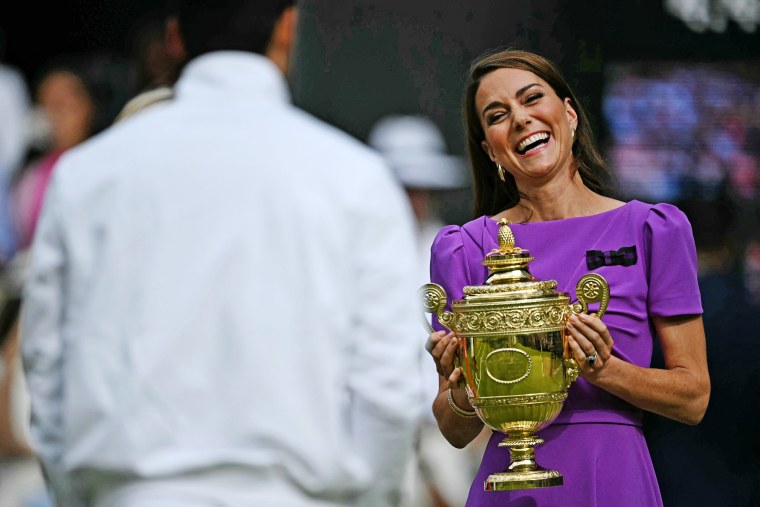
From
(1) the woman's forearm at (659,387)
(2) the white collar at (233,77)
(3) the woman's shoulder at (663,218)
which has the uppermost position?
(2) the white collar at (233,77)

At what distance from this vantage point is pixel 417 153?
225 inches

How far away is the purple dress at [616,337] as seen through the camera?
262 centimetres

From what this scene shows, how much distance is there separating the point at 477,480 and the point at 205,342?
0.75 m

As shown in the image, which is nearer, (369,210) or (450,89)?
(369,210)

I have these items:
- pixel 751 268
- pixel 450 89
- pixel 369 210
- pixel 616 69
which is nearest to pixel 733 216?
pixel 751 268

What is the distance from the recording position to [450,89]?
5035 mm

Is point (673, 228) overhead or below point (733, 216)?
overhead

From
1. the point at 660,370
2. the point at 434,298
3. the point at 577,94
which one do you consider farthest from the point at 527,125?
the point at 577,94

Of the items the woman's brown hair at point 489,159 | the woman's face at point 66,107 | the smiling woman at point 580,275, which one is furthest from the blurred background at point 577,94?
the smiling woman at point 580,275

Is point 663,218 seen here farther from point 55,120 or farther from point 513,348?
point 55,120

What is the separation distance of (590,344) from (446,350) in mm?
281

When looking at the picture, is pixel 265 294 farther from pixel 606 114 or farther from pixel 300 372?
pixel 606 114

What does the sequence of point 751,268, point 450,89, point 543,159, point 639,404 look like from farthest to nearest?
point 751,268, point 450,89, point 543,159, point 639,404

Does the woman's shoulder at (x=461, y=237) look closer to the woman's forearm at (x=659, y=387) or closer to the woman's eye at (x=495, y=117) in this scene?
the woman's eye at (x=495, y=117)
